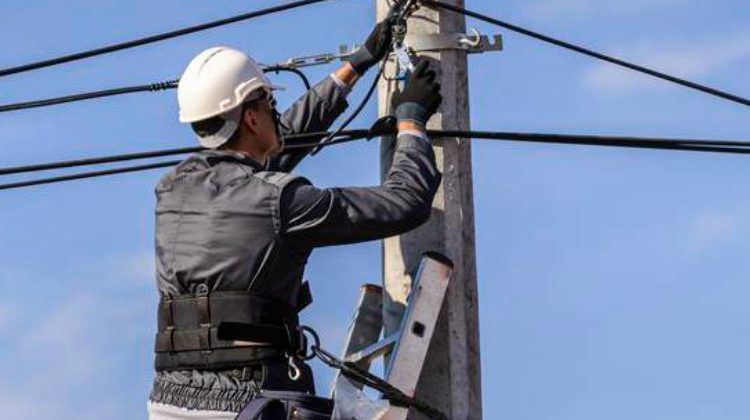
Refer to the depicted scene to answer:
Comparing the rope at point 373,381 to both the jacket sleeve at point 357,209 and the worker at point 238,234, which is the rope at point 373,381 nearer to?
the worker at point 238,234

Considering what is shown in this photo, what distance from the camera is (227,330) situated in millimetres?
7207

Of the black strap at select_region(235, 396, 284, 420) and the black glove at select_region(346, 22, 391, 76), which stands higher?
the black glove at select_region(346, 22, 391, 76)

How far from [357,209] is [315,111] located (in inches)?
62.5

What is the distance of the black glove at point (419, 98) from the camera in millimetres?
Answer: 7941

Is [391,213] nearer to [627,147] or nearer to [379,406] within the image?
[379,406]

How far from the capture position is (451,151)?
337 inches

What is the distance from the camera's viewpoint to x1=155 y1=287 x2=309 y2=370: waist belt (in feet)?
23.7

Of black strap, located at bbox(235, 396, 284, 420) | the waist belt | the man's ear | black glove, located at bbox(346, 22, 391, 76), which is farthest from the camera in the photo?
black glove, located at bbox(346, 22, 391, 76)

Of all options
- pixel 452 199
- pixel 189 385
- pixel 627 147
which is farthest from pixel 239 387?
pixel 627 147

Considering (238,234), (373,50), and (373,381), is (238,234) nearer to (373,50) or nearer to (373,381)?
(373,381)

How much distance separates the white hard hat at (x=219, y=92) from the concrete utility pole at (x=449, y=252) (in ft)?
3.73

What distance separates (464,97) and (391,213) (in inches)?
57.4

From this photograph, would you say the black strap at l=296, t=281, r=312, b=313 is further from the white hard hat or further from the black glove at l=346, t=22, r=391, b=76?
the black glove at l=346, t=22, r=391, b=76

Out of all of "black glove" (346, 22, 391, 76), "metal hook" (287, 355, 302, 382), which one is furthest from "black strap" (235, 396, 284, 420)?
"black glove" (346, 22, 391, 76)
